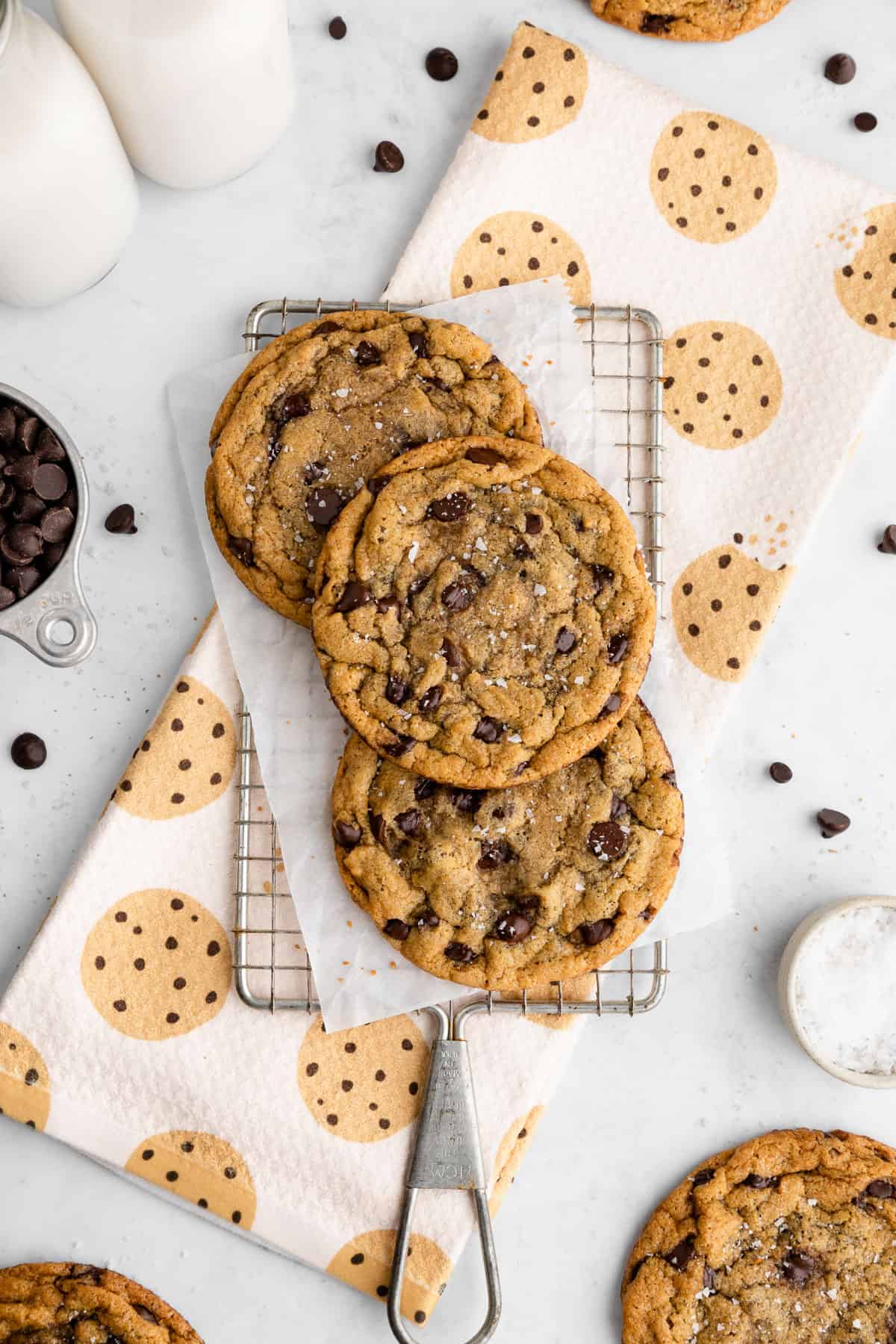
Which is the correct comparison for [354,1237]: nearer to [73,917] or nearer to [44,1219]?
[44,1219]

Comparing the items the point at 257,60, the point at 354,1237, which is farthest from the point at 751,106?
the point at 354,1237

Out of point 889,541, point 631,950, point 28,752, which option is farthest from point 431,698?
point 889,541

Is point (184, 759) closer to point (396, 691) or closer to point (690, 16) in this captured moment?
point (396, 691)

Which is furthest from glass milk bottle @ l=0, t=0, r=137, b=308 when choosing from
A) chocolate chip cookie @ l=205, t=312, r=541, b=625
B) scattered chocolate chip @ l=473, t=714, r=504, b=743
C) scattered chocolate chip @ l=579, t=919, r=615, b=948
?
scattered chocolate chip @ l=579, t=919, r=615, b=948

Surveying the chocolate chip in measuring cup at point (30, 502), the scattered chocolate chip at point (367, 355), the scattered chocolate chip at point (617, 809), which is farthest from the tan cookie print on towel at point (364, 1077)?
the scattered chocolate chip at point (367, 355)

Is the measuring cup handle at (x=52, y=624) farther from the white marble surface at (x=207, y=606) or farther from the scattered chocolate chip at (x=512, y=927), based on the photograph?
the scattered chocolate chip at (x=512, y=927)

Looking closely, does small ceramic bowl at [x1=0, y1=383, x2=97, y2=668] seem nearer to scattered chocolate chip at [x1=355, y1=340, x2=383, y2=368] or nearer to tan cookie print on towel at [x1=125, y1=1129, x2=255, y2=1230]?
scattered chocolate chip at [x1=355, y1=340, x2=383, y2=368]
